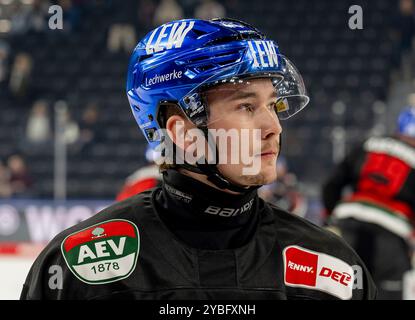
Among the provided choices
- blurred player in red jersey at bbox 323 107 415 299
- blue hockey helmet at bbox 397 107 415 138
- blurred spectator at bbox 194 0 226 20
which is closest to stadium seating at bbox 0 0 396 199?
blurred spectator at bbox 194 0 226 20

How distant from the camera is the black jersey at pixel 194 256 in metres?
1.71

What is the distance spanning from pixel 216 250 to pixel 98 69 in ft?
24.3

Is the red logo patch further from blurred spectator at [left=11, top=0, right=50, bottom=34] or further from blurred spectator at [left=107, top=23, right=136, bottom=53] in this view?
blurred spectator at [left=11, top=0, right=50, bottom=34]

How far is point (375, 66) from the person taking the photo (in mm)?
8844

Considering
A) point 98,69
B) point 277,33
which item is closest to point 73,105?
point 98,69

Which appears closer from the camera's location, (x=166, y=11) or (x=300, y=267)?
(x=300, y=267)

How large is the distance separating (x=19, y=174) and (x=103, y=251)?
6.53 m

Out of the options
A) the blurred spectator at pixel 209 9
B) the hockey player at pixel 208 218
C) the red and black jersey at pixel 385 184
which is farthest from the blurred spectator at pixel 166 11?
the hockey player at pixel 208 218

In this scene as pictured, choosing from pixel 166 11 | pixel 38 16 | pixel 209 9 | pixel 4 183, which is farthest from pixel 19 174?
pixel 209 9

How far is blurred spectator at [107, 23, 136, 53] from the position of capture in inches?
332

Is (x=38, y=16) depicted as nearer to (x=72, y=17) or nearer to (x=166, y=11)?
(x=72, y=17)

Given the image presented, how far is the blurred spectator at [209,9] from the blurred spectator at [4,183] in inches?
98.5

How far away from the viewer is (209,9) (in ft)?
29.9

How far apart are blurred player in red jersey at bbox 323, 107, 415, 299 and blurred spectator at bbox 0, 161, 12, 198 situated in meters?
4.38
